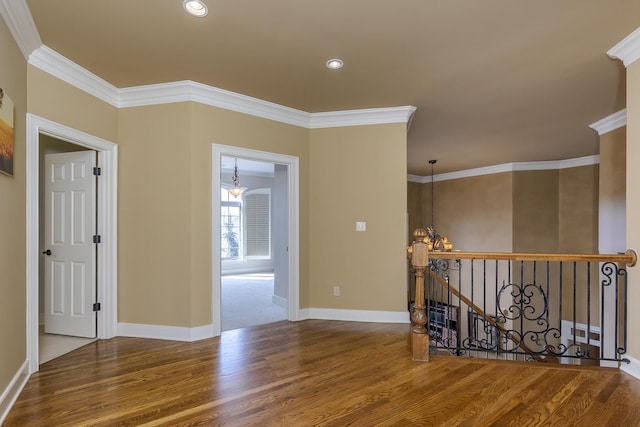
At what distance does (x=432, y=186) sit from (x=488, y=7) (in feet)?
24.7

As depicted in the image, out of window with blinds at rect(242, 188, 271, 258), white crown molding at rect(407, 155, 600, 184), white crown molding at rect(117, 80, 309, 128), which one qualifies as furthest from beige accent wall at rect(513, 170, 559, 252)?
white crown molding at rect(117, 80, 309, 128)

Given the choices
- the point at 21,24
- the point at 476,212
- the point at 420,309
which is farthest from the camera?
the point at 476,212

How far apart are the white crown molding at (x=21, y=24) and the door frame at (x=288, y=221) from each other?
158cm

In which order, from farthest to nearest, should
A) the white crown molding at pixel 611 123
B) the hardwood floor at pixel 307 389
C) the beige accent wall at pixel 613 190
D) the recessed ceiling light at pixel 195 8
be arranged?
1. the beige accent wall at pixel 613 190
2. the white crown molding at pixel 611 123
3. the recessed ceiling light at pixel 195 8
4. the hardwood floor at pixel 307 389

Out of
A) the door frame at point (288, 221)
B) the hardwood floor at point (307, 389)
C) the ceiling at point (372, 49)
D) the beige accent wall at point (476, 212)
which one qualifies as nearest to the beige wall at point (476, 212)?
the beige accent wall at point (476, 212)

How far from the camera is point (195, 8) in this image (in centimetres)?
225

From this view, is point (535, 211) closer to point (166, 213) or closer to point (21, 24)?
point (166, 213)

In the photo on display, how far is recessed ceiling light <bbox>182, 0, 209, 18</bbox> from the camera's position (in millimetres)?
2184

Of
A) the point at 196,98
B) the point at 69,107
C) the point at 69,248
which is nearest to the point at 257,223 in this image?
the point at 69,248

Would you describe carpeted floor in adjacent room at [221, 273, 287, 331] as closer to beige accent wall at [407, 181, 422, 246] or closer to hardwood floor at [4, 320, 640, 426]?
hardwood floor at [4, 320, 640, 426]

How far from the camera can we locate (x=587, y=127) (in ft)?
16.0

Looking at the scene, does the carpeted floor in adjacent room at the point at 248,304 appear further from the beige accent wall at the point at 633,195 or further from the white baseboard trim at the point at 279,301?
the beige accent wall at the point at 633,195

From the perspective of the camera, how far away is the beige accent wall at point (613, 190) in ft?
14.3

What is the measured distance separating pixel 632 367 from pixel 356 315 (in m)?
2.52
